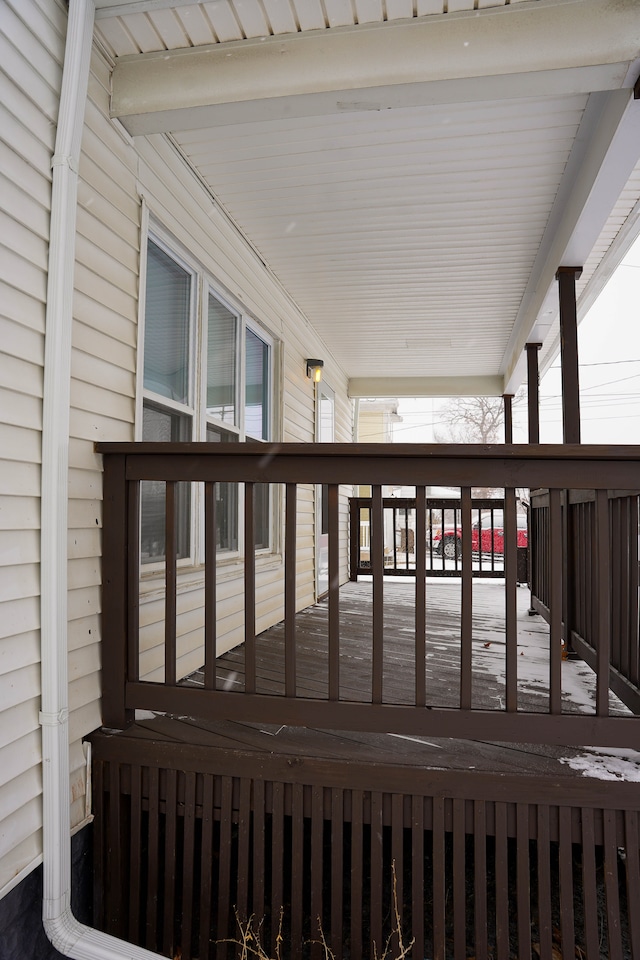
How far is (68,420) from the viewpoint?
1.88 m

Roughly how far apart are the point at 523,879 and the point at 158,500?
6.84 ft

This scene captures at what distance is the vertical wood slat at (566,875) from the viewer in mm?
1753

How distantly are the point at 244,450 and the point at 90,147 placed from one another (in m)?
1.28

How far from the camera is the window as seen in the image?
2.76 metres

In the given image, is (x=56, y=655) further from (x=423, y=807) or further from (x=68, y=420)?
(x=423, y=807)

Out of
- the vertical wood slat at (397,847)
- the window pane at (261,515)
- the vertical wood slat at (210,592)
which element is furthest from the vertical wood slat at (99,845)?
the window pane at (261,515)

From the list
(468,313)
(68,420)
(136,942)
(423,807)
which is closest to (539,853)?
(423,807)

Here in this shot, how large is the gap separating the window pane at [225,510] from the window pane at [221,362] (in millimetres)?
104

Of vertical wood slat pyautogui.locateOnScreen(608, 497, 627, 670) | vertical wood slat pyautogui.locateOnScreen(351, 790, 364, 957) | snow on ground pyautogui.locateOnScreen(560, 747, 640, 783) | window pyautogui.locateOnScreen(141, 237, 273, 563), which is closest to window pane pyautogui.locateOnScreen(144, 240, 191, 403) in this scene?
window pyautogui.locateOnScreen(141, 237, 273, 563)

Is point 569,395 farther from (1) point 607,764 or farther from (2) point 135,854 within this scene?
(2) point 135,854

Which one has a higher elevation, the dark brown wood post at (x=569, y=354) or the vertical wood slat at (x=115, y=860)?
the dark brown wood post at (x=569, y=354)

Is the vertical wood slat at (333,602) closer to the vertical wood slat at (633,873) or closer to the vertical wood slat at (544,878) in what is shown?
the vertical wood slat at (544,878)

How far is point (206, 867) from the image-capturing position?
1.95 m

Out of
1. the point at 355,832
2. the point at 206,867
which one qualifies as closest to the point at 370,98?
the point at 355,832
